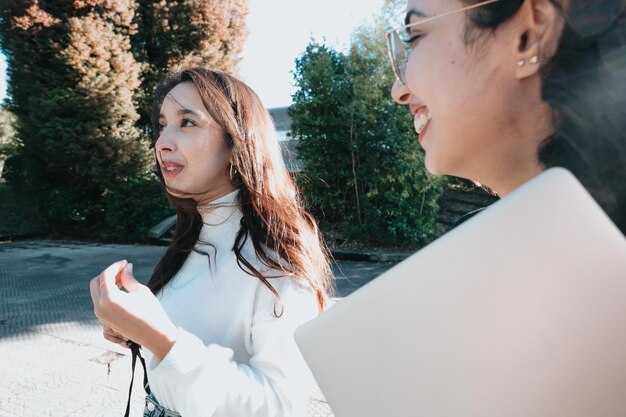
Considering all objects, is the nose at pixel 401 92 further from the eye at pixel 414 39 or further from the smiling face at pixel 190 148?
the smiling face at pixel 190 148

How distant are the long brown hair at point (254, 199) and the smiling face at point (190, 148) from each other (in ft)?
0.13

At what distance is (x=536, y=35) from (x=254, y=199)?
3.92ft

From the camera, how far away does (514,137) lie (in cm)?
68

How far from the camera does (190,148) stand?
5.24 feet

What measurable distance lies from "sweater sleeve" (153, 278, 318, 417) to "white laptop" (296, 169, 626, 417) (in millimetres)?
718

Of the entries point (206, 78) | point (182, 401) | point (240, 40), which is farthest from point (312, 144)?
point (182, 401)

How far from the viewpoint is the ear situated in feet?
1.99

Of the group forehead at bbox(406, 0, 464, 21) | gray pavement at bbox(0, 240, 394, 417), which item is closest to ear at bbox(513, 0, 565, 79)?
forehead at bbox(406, 0, 464, 21)

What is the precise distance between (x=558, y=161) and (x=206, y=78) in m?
1.40

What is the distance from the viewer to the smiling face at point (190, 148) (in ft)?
5.28

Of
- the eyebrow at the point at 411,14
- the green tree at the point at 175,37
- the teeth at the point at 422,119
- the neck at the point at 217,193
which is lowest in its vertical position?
the neck at the point at 217,193

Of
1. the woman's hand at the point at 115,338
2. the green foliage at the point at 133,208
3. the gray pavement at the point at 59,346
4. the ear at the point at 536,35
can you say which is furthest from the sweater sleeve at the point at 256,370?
the green foliage at the point at 133,208

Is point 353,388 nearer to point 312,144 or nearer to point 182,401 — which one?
point 182,401

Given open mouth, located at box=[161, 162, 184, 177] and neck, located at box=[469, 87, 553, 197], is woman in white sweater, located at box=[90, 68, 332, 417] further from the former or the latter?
neck, located at box=[469, 87, 553, 197]
